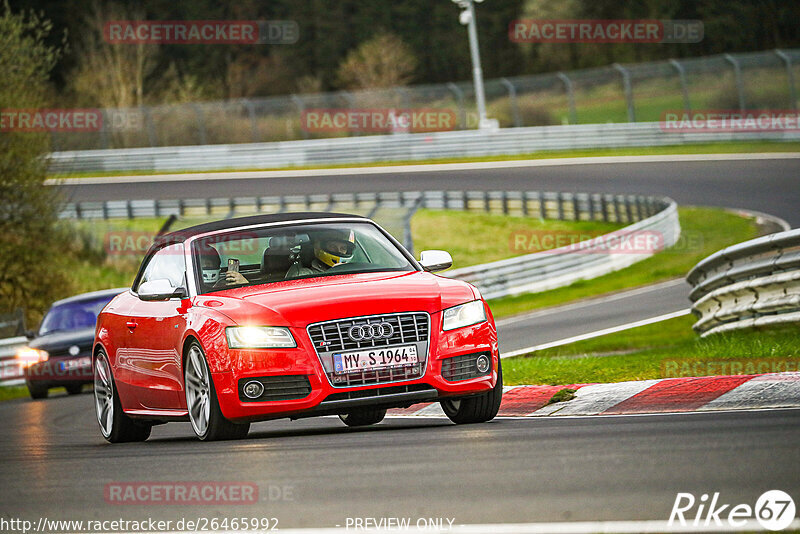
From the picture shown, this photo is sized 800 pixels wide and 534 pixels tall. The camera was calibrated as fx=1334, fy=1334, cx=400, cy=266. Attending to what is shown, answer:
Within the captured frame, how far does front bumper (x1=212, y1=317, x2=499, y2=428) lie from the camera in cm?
840

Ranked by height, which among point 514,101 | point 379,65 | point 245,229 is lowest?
point 514,101

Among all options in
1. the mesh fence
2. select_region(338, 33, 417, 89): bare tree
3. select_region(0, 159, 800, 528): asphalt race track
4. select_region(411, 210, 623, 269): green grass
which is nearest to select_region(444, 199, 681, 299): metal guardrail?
select_region(411, 210, 623, 269): green grass

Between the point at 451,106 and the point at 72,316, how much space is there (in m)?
37.5

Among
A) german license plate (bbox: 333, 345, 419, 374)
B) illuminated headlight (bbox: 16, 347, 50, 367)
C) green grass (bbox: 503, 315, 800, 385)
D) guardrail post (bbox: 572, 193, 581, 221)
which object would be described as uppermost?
german license plate (bbox: 333, 345, 419, 374)

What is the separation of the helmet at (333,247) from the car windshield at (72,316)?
10710mm

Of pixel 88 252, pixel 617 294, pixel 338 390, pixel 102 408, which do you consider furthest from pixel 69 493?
pixel 88 252

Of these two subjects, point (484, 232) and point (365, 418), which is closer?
point (365, 418)

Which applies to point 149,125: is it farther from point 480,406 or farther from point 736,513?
point 736,513

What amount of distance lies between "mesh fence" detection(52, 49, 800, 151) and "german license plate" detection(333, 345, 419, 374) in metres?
37.6

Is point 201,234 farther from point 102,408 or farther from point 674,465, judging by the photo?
point 674,465

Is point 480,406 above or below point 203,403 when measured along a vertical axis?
below

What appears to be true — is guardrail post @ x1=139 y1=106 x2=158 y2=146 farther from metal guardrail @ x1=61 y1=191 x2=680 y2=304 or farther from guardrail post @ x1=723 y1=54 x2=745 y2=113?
guardrail post @ x1=723 y1=54 x2=745 y2=113

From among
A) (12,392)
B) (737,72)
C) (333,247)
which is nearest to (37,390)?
(12,392)

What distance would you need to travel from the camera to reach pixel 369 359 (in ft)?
27.7
